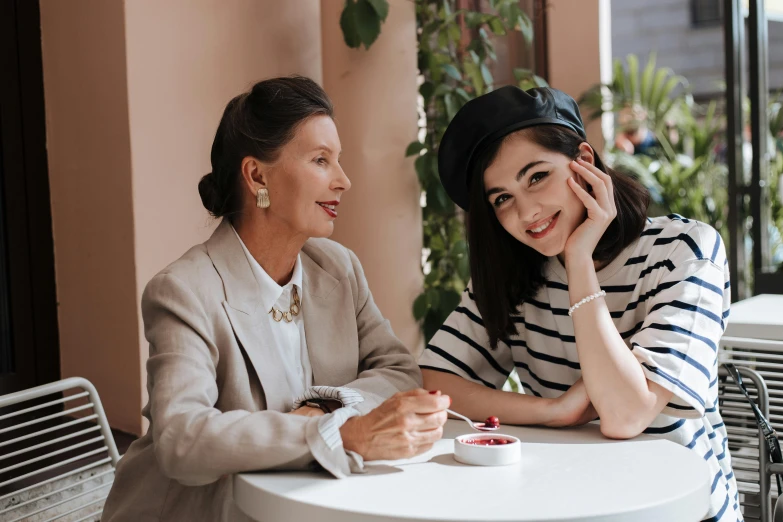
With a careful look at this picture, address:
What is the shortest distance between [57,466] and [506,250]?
1452mm

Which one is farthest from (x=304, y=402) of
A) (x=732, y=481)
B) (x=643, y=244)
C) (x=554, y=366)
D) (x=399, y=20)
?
(x=399, y=20)

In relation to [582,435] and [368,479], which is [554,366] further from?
[368,479]

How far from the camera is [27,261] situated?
290cm

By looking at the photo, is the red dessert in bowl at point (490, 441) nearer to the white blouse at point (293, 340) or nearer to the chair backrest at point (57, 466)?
the white blouse at point (293, 340)

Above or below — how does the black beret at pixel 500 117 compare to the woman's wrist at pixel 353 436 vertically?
above

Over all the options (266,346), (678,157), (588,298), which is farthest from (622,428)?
(678,157)

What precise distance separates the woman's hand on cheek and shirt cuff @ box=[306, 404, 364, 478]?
24.7 inches

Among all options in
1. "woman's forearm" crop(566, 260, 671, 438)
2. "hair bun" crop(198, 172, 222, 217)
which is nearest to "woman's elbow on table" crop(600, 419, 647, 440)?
"woman's forearm" crop(566, 260, 671, 438)

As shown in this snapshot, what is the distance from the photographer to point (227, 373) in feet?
5.43

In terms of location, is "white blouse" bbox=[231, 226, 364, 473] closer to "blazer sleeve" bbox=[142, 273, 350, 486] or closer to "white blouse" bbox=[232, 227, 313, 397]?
"white blouse" bbox=[232, 227, 313, 397]

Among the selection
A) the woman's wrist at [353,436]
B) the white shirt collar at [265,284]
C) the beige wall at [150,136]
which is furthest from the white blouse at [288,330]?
the beige wall at [150,136]

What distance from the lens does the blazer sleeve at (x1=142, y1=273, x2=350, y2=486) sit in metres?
1.35

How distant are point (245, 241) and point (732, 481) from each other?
1179 mm

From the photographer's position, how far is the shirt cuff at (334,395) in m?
1.63
